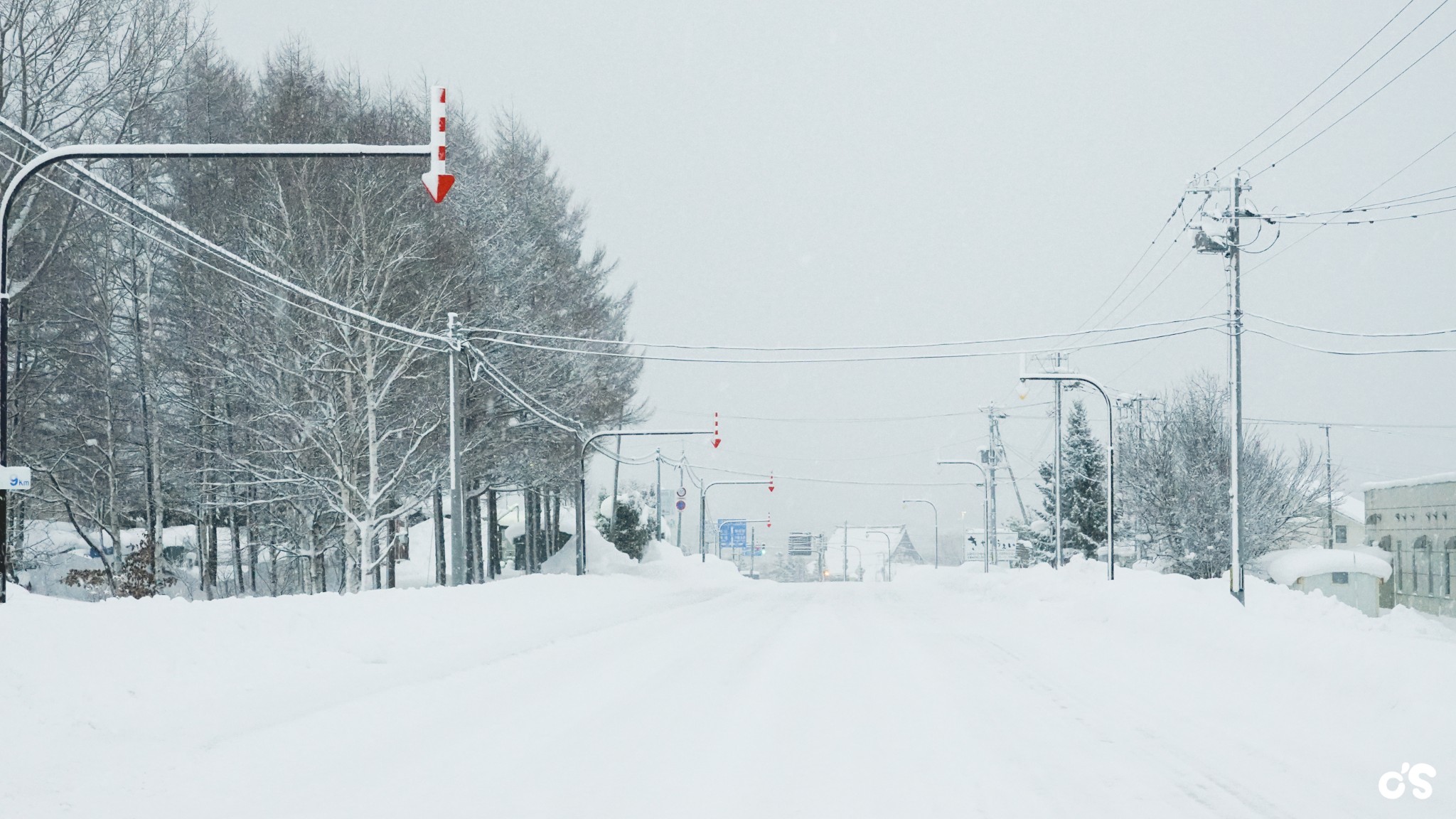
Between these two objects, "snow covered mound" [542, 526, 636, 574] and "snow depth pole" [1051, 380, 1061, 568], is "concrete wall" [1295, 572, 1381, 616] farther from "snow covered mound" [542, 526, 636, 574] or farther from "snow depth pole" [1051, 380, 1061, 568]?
"snow covered mound" [542, 526, 636, 574]

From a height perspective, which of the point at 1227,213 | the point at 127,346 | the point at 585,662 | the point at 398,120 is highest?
the point at 398,120

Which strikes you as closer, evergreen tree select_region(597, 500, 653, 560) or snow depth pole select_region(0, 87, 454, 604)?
snow depth pole select_region(0, 87, 454, 604)

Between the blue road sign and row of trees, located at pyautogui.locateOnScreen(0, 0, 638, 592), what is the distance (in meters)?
64.7

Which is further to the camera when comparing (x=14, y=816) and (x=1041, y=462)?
(x=1041, y=462)

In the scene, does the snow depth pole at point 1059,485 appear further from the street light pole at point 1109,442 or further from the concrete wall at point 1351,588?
the concrete wall at point 1351,588

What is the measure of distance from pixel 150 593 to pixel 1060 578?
24.5m

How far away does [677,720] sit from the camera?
912 centimetres

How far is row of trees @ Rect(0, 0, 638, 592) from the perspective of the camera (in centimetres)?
2559

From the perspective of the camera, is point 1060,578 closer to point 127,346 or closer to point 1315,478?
point 127,346

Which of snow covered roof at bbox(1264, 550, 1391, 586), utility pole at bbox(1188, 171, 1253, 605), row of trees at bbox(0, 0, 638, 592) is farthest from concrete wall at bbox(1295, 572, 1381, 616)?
row of trees at bbox(0, 0, 638, 592)

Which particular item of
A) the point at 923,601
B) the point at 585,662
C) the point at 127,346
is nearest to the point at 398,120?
the point at 127,346

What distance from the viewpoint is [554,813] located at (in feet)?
19.9

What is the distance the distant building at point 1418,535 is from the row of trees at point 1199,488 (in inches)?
125

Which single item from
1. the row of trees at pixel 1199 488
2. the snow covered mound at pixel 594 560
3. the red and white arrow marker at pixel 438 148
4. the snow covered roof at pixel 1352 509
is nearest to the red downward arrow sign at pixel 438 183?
the red and white arrow marker at pixel 438 148
